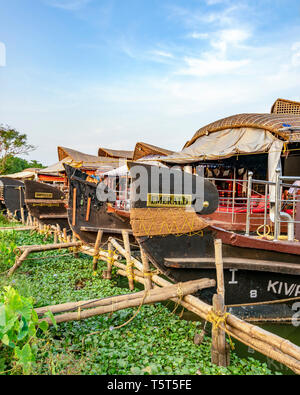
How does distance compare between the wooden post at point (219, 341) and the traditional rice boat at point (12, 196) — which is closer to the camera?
the wooden post at point (219, 341)

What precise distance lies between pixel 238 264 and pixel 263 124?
5.57 m

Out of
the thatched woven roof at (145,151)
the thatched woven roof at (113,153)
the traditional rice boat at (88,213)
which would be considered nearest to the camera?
the traditional rice boat at (88,213)

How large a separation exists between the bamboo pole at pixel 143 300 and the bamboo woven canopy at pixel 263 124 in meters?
5.02

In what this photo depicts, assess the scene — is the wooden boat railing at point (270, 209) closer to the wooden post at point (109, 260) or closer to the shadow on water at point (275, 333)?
the shadow on water at point (275, 333)

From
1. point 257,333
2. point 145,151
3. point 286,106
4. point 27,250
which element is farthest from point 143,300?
point 145,151

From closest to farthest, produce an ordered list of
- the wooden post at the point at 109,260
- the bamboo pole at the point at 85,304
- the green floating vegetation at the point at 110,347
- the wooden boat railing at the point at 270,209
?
the green floating vegetation at the point at 110,347
the bamboo pole at the point at 85,304
the wooden boat railing at the point at 270,209
the wooden post at the point at 109,260

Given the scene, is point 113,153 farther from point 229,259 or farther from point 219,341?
point 219,341

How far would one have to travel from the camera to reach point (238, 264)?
434 centimetres

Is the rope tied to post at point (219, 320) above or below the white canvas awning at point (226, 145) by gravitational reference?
below

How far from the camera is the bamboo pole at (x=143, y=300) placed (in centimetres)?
367

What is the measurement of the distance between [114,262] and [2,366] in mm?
→ 4056

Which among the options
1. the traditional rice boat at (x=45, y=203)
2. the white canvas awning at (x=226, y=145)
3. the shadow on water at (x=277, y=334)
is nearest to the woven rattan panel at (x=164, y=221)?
the shadow on water at (x=277, y=334)

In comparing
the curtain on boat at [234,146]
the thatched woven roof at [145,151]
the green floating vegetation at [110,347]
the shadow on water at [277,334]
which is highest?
the thatched woven roof at [145,151]
